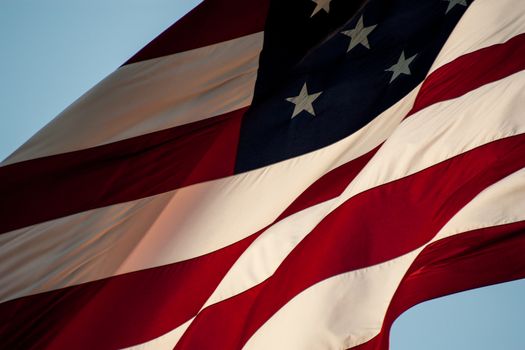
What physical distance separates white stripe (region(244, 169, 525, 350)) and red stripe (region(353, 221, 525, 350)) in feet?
0.16

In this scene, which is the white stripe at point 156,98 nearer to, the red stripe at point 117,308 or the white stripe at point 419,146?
the red stripe at point 117,308

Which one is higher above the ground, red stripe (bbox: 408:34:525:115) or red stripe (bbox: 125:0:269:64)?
Answer: red stripe (bbox: 125:0:269:64)

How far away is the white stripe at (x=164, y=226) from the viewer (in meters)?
4.94

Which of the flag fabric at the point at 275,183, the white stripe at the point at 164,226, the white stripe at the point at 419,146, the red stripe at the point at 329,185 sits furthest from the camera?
the red stripe at the point at 329,185

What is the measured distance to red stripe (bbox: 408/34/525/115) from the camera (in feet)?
15.9

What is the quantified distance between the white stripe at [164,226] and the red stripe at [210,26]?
811mm

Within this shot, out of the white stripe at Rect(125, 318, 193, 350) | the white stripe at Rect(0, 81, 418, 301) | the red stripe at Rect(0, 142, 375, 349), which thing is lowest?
the white stripe at Rect(125, 318, 193, 350)

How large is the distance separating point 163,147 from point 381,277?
5.00 ft

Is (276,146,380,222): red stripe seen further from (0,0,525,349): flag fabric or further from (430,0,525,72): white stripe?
(430,0,525,72): white stripe

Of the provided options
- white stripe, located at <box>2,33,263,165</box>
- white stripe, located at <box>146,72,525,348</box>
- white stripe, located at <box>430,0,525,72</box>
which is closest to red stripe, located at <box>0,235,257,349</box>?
white stripe, located at <box>146,72,525,348</box>

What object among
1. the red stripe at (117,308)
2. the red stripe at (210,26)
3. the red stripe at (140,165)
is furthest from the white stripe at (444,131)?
the red stripe at (210,26)

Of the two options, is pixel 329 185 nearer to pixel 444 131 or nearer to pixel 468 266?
pixel 444 131

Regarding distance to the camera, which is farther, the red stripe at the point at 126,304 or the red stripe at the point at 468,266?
the red stripe at the point at 126,304

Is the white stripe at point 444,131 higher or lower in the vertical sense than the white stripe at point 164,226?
higher
